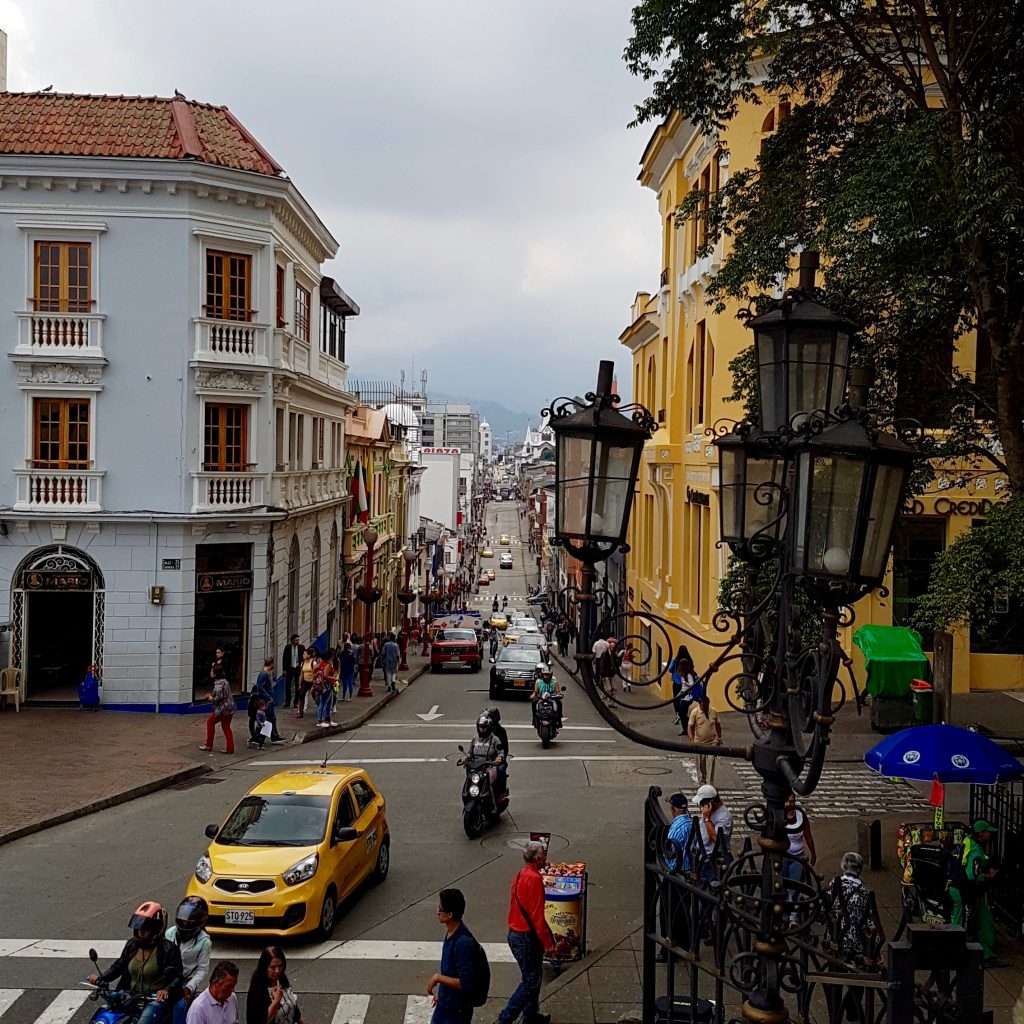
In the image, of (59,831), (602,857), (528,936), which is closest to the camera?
(528,936)

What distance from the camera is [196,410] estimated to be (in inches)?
1021

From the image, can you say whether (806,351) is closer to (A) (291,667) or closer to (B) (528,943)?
(B) (528,943)

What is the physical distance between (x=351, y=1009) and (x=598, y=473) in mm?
6080

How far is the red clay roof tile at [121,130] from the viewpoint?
25141 mm

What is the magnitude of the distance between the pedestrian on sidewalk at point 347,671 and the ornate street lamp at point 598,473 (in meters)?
24.0

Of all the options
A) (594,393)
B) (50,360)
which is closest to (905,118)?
(594,393)

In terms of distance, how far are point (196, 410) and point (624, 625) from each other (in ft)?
58.6

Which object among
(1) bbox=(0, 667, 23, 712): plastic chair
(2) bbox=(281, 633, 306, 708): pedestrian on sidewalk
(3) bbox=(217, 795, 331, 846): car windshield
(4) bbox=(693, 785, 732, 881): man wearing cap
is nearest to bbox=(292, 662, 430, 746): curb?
(2) bbox=(281, 633, 306, 708): pedestrian on sidewalk

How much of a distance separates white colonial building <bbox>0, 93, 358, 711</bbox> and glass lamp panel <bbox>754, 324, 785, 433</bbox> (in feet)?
66.4

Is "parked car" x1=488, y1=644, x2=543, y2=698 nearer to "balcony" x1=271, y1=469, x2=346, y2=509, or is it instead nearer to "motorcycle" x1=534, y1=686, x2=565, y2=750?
"balcony" x1=271, y1=469, x2=346, y2=509

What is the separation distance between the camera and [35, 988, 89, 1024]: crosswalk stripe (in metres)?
9.70

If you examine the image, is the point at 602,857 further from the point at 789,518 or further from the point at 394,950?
the point at 789,518

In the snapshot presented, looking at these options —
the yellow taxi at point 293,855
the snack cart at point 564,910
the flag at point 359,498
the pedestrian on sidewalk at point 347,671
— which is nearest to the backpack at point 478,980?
the snack cart at point 564,910

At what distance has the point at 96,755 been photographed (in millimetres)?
20672
